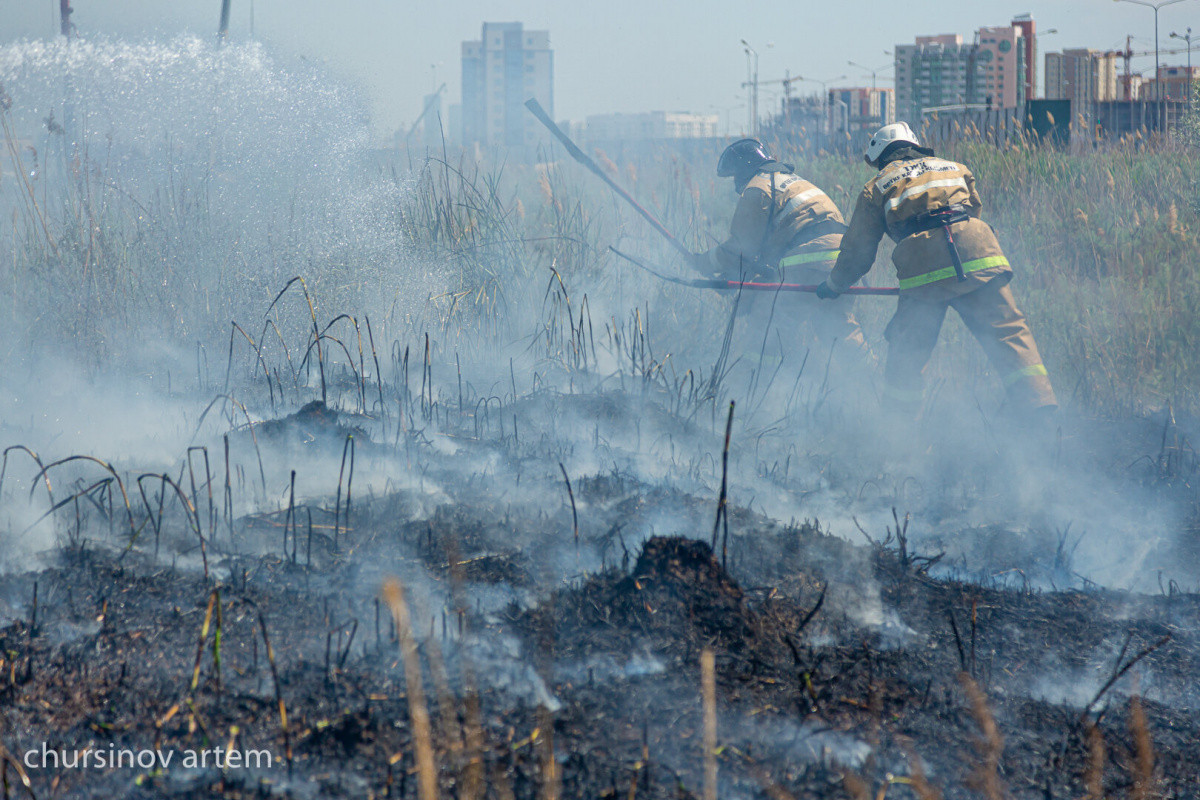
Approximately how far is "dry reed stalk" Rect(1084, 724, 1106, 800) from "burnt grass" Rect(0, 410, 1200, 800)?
0.04 ft

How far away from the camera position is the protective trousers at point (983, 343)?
4.69 m

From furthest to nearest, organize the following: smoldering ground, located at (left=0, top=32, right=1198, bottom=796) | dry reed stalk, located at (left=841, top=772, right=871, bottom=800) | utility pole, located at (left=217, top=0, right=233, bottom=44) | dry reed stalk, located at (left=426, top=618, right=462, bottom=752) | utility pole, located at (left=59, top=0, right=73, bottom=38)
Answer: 1. utility pole, located at (left=217, top=0, right=233, bottom=44)
2. utility pole, located at (left=59, top=0, right=73, bottom=38)
3. smoldering ground, located at (left=0, top=32, right=1198, bottom=796)
4. dry reed stalk, located at (left=426, top=618, right=462, bottom=752)
5. dry reed stalk, located at (left=841, top=772, right=871, bottom=800)

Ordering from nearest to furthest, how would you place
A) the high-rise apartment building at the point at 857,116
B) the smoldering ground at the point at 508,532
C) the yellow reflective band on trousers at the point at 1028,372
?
the smoldering ground at the point at 508,532, the yellow reflective band on trousers at the point at 1028,372, the high-rise apartment building at the point at 857,116

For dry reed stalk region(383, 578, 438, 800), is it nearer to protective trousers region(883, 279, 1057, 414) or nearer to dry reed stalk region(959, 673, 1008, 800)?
dry reed stalk region(959, 673, 1008, 800)

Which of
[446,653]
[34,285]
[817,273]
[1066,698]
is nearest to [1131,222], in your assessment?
[817,273]

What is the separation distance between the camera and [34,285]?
5.74 meters

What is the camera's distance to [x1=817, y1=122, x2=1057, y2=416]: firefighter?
15.4 ft

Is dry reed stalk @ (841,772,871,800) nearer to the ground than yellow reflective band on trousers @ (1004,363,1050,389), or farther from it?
nearer to the ground

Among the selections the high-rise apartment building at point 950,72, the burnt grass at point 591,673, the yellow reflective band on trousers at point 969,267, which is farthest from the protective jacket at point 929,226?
the high-rise apartment building at point 950,72

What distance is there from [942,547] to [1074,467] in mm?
1357

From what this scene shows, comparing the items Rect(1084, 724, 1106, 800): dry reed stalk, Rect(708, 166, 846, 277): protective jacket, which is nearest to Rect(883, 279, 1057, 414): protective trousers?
Rect(708, 166, 846, 277): protective jacket

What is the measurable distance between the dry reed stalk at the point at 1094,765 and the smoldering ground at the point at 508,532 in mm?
33

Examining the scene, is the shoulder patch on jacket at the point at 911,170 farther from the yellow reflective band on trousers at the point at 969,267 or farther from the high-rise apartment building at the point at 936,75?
the high-rise apartment building at the point at 936,75

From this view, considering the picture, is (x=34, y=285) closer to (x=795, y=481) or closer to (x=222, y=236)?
(x=222, y=236)
